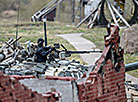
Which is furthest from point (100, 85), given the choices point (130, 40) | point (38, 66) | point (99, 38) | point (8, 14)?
point (8, 14)

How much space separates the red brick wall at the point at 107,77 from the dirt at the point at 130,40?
1149cm

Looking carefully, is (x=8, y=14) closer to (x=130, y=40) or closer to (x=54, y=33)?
(x=54, y=33)

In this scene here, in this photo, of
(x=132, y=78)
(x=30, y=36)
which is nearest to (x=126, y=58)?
(x=132, y=78)

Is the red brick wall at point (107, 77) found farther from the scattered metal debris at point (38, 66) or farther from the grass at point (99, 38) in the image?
the grass at point (99, 38)

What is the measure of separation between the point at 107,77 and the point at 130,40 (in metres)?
11.8

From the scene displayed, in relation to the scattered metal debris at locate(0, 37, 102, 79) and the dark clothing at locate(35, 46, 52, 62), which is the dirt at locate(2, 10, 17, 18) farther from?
the dark clothing at locate(35, 46, 52, 62)

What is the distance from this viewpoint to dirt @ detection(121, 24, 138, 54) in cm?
1803

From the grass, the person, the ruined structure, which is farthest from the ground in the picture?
the ruined structure

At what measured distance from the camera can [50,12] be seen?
34.9 m

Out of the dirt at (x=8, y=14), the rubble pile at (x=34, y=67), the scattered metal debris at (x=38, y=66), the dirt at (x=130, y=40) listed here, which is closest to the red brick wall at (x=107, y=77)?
the scattered metal debris at (x=38, y=66)

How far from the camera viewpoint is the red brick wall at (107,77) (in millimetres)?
6410

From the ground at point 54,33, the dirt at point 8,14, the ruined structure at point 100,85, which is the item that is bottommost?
the ruined structure at point 100,85

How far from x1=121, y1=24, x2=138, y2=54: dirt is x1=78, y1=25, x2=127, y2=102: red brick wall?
11.5 metres

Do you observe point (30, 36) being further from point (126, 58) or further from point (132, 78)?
point (132, 78)
